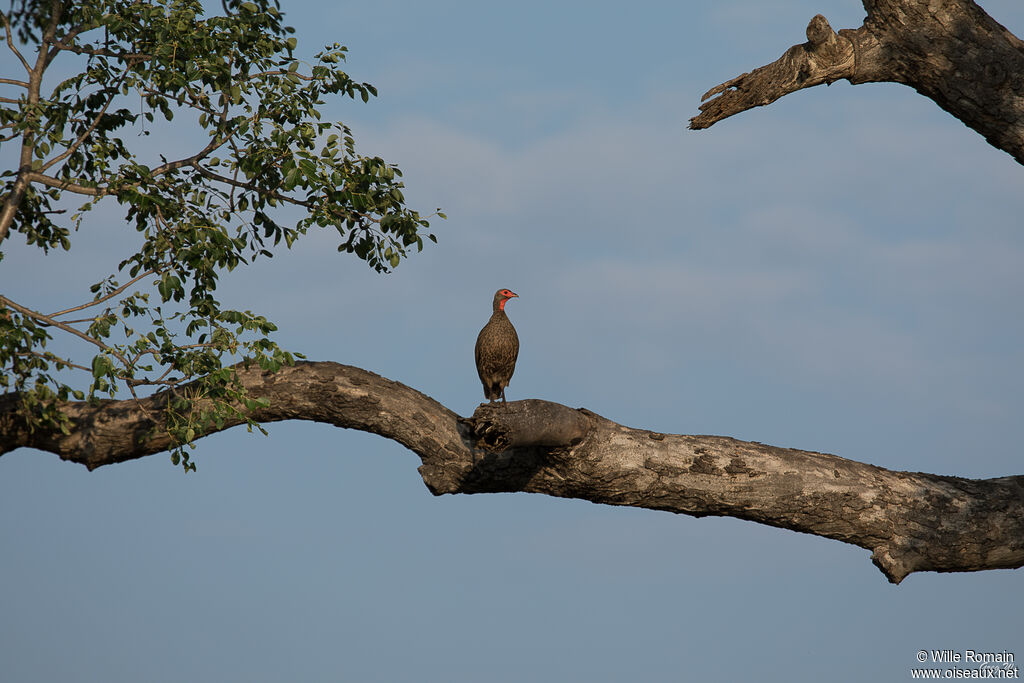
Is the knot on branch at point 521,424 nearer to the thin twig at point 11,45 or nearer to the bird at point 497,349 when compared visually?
the bird at point 497,349

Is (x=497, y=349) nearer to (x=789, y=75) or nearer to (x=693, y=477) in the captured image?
(x=693, y=477)

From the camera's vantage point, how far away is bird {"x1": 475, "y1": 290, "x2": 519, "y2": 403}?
11.6m

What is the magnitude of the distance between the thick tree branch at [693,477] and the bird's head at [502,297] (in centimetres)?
274

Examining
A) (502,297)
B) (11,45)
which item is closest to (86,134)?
(11,45)

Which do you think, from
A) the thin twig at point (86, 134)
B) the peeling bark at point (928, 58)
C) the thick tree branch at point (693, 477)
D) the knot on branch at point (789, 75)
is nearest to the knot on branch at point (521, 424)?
the thick tree branch at point (693, 477)

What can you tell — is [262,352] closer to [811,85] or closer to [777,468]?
[777,468]

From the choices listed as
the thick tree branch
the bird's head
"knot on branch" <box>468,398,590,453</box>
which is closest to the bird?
the bird's head

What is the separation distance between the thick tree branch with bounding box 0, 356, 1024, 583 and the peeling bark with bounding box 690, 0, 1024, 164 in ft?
10.9

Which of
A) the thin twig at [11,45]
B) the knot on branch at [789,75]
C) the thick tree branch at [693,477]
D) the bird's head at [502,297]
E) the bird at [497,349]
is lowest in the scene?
the thick tree branch at [693,477]

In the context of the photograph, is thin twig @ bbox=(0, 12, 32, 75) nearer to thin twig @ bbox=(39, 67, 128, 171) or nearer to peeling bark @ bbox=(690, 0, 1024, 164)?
thin twig @ bbox=(39, 67, 128, 171)

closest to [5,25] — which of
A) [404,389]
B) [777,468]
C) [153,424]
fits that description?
[153,424]

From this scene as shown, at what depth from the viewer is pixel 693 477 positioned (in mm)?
9180

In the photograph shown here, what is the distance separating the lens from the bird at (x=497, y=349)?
37.9 feet

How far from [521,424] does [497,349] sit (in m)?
A: 3.60
